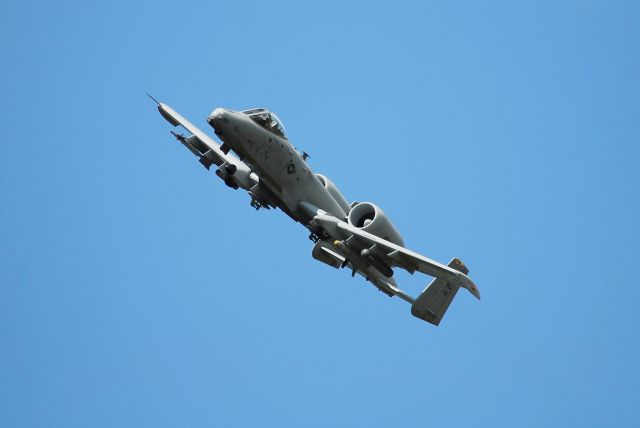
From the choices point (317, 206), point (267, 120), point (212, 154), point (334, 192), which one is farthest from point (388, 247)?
point (212, 154)

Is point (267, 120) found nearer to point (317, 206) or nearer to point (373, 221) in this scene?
point (317, 206)

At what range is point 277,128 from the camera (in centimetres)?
3241

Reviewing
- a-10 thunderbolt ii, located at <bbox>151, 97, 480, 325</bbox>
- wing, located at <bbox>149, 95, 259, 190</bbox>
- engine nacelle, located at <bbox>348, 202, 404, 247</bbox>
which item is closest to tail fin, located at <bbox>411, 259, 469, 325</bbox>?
a-10 thunderbolt ii, located at <bbox>151, 97, 480, 325</bbox>

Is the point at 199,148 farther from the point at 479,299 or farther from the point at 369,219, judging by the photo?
the point at 479,299

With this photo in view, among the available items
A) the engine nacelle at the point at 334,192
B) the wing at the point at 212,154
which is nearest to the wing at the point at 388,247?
the engine nacelle at the point at 334,192

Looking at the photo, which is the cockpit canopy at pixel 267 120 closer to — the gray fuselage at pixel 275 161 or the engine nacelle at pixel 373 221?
the gray fuselage at pixel 275 161

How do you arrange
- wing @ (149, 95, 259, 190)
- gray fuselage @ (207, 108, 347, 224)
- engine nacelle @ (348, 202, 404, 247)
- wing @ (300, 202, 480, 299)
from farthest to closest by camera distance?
wing @ (149, 95, 259, 190), engine nacelle @ (348, 202, 404, 247), gray fuselage @ (207, 108, 347, 224), wing @ (300, 202, 480, 299)

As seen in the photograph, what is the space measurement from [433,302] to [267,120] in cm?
882

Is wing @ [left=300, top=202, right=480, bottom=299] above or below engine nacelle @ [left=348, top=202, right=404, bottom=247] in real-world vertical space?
below

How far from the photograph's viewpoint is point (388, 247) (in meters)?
31.9

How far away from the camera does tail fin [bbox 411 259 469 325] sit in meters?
34.1

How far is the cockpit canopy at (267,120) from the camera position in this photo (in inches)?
1261

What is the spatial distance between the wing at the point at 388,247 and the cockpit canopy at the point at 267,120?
270 centimetres

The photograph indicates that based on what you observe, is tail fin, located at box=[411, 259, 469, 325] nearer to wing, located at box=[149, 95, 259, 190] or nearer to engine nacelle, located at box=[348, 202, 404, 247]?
engine nacelle, located at box=[348, 202, 404, 247]
